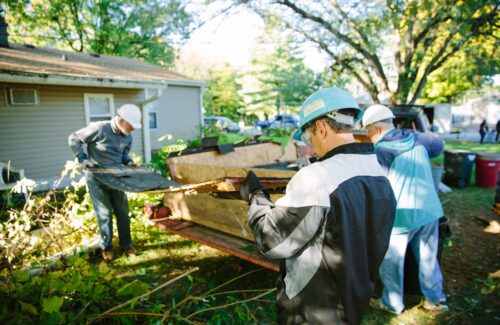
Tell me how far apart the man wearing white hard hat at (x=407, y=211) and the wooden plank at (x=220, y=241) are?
122cm

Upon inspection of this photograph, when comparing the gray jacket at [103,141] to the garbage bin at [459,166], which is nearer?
the gray jacket at [103,141]

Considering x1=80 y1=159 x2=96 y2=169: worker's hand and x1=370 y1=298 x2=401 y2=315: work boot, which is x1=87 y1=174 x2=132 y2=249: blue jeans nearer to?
x1=80 y1=159 x2=96 y2=169: worker's hand

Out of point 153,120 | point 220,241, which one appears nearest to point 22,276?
point 220,241

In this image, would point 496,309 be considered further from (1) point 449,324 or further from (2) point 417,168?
(2) point 417,168

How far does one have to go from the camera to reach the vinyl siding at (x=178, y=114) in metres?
15.2

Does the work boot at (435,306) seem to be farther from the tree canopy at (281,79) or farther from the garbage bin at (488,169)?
the tree canopy at (281,79)

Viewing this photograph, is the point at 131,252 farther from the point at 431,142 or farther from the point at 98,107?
the point at 98,107

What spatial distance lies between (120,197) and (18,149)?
6367 mm

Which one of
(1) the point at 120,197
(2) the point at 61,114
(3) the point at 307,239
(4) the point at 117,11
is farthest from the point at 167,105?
(3) the point at 307,239

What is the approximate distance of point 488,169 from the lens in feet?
27.8

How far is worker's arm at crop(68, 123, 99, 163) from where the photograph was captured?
4.20 m

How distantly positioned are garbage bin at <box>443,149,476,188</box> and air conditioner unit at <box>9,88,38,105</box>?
11545 millimetres

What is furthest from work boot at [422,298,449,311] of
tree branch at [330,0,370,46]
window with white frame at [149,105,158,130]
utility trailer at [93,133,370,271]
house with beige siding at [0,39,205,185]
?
window with white frame at [149,105,158,130]

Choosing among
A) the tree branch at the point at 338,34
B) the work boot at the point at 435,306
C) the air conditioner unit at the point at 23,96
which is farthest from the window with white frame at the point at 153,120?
the work boot at the point at 435,306
